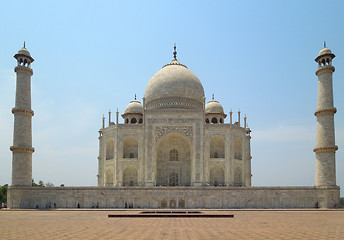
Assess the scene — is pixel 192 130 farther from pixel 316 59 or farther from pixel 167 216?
pixel 167 216

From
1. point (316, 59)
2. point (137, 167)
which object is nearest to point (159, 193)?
point (137, 167)

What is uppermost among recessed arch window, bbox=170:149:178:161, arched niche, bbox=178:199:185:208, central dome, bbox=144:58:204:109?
central dome, bbox=144:58:204:109

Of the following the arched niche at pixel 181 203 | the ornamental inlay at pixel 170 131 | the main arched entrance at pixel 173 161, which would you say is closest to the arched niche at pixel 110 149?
the main arched entrance at pixel 173 161

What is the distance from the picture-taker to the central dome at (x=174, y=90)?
3434 centimetres

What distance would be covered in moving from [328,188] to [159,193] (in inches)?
429

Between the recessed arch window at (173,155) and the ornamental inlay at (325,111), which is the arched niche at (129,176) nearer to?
the recessed arch window at (173,155)

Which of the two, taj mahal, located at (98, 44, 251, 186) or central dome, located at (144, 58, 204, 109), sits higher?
central dome, located at (144, 58, 204, 109)

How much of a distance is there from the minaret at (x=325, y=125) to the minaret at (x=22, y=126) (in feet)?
62.8

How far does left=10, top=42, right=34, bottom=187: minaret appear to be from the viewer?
2514 cm

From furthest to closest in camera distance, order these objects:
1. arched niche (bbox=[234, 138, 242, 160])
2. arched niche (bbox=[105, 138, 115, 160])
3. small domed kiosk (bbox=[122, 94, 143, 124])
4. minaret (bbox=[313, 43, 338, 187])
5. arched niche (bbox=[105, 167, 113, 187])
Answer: small domed kiosk (bbox=[122, 94, 143, 124]) < arched niche (bbox=[105, 138, 115, 160]) < arched niche (bbox=[234, 138, 242, 160]) < arched niche (bbox=[105, 167, 113, 187]) < minaret (bbox=[313, 43, 338, 187])

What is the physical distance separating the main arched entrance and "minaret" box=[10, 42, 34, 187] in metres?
10.4

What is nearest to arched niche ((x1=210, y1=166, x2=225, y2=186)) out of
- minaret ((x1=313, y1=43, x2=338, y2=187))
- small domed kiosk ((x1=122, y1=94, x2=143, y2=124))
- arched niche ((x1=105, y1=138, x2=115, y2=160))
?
minaret ((x1=313, y1=43, x2=338, y2=187))

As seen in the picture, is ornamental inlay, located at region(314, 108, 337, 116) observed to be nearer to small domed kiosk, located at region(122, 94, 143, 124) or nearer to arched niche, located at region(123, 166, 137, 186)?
arched niche, located at region(123, 166, 137, 186)

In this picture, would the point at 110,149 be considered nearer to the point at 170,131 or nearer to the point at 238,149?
the point at 170,131
